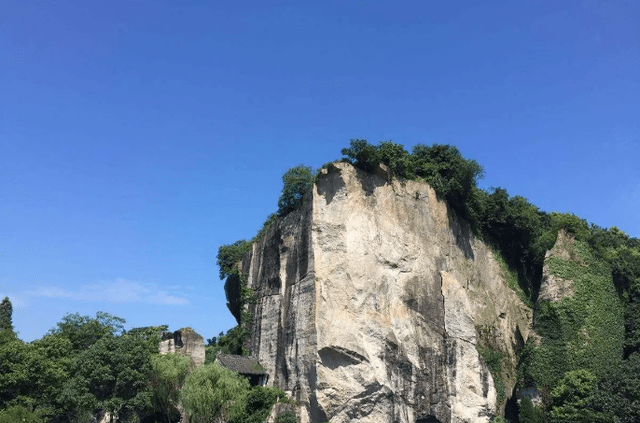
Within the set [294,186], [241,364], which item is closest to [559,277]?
[294,186]

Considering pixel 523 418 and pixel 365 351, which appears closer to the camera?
pixel 365 351

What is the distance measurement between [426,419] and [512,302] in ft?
47.1

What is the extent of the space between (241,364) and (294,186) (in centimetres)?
1284

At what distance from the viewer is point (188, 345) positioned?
41000 millimetres

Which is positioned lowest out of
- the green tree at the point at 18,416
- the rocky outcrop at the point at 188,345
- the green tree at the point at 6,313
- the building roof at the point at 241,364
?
the green tree at the point at 18,416

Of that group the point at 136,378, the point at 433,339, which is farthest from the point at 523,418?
the point at 136,378

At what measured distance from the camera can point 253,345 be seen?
41562mm

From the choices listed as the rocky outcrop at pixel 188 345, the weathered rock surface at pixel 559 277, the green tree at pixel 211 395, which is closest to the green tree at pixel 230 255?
the rocky outcrop at pixel 188 345

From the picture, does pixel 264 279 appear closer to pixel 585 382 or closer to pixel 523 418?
pixel 523 418

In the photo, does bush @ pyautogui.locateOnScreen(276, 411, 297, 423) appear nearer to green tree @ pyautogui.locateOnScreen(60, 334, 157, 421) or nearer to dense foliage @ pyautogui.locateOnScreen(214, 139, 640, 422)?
green tree @ pyautogui.locateOnScreen(60, 334, 157, 421)

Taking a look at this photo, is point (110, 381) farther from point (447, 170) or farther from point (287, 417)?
point (447, 170)

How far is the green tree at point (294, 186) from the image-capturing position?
137 ft

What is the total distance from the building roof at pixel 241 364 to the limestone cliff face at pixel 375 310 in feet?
2.03

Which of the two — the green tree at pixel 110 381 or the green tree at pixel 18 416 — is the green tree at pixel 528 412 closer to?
the green tree at pixel 110 381
